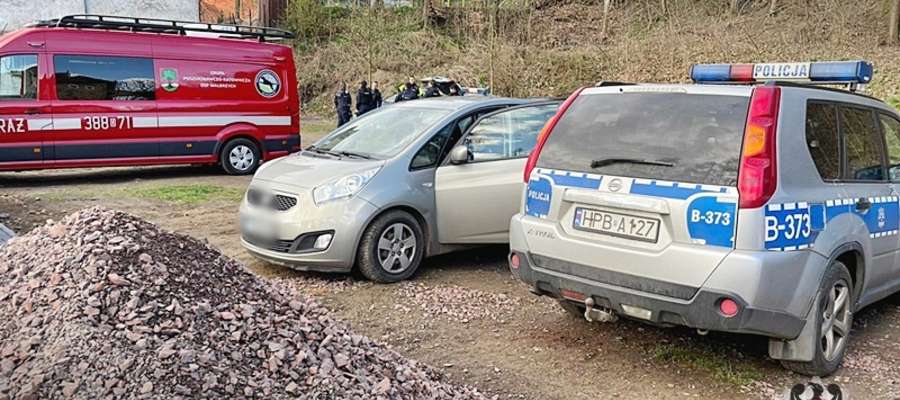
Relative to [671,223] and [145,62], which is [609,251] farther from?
[145,62]

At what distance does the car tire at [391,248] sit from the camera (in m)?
6.14

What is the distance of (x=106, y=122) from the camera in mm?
11758

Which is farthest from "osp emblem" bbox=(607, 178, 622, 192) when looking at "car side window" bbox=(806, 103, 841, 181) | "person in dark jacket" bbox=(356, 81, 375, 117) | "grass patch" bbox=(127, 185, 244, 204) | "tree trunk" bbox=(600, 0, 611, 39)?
"tree trunk" bbox=(600, 0, 611, 39)

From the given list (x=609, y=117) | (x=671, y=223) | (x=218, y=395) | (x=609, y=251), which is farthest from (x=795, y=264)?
(x=218, y=395)

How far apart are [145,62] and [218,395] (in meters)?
10.4

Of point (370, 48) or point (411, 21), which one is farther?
point (411, 21)

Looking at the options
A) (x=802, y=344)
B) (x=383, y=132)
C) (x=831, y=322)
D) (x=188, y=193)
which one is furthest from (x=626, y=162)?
(x=188, y=193)

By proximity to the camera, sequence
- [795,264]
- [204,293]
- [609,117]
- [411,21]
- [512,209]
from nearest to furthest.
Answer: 1. [204,293]
2. [795,264]
3. [609,117]
4. [512,209]
5. [411,21]

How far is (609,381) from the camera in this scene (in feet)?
14.3

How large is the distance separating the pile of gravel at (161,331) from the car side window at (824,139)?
93.8 inches

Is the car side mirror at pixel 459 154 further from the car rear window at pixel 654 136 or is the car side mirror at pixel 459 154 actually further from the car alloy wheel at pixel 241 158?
the car alloy wheel at pixel 241 158

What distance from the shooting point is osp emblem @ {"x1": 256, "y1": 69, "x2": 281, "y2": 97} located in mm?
13141

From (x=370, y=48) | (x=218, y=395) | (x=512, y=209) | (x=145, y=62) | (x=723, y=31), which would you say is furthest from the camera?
(x=370, y=48)

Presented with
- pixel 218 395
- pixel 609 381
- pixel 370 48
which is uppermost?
pixel 370 48
